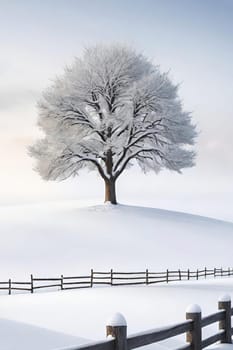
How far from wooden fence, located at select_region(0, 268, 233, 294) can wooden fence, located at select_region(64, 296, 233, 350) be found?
764 inches

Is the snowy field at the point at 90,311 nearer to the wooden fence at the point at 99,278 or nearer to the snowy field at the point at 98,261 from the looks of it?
the snowy field at the point at 98,261

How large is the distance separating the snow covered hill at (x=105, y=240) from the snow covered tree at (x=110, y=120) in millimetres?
4463

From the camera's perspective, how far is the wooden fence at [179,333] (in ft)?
23.6

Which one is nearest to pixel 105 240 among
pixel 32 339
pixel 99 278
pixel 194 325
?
pixel 99 278

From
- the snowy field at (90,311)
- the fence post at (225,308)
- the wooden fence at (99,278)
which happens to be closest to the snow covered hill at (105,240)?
the wooden fence at (99,278)

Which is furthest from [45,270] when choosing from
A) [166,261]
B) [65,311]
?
[65,311]

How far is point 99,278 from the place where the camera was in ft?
104

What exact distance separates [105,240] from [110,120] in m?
13.0

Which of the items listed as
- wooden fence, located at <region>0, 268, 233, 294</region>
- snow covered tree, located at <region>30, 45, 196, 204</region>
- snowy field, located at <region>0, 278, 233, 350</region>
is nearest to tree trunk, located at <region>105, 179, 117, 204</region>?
snow covered tree, located at <region>30, 45, 196, 204</region>

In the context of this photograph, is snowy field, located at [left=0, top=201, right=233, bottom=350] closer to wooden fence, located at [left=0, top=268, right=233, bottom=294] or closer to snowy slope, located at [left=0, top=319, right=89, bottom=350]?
snowy slope, located at [left=0, top=319, right=89, bottom=350]

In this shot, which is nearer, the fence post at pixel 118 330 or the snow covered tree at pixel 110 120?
the fence post at pixel 118 330

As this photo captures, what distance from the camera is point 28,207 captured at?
5700cm

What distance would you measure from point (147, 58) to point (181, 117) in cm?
662

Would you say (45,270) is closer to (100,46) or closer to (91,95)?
(91,95)
